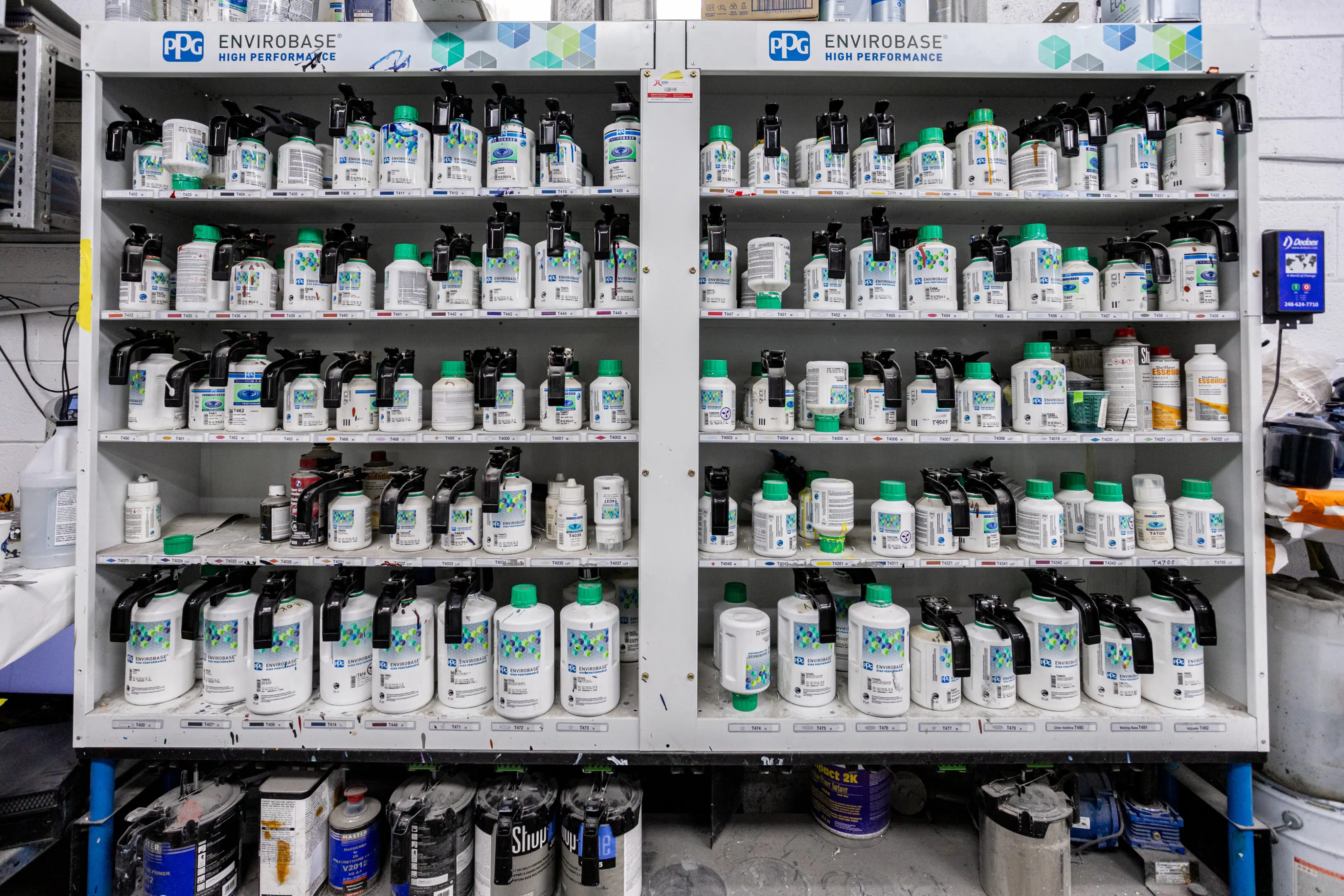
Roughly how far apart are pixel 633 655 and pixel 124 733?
4.81 feet

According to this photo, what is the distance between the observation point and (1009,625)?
1.60 meters

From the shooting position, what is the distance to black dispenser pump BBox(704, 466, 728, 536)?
1.69 m

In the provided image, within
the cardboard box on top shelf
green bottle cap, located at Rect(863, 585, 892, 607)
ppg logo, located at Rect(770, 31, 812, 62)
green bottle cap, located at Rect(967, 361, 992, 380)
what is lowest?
green bottle cap, located at Rect(863, 585, 892, 607)

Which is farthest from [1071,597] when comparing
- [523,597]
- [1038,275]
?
[523,597]

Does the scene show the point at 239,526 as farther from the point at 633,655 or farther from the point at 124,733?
the point at 633,655

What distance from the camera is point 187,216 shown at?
1960mm

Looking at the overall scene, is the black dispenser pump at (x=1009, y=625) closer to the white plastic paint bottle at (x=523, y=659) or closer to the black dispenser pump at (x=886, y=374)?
the black dispenser pump at (x=886, y=374)

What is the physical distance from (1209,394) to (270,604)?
2.77m

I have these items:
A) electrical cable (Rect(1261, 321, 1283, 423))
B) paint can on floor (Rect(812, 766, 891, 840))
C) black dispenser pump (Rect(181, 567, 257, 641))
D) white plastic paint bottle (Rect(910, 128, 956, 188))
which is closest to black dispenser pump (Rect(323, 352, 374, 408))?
black dispenser pump (Rect(181, 567, 257, 641))

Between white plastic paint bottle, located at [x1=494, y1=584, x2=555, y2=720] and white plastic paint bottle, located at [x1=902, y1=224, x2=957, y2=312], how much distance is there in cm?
142

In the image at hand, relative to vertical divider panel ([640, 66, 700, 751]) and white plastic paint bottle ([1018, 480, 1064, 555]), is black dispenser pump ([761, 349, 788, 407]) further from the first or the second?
white plastic paint bottle ([1018, 480, 1064, 555])

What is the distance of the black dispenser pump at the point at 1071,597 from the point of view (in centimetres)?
160

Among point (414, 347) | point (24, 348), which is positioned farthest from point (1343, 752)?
point (24, 348)

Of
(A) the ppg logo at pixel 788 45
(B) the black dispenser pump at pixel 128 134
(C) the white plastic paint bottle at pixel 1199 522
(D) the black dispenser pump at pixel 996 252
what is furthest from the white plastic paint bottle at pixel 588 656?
(B) the black dispenser pump at pixel 128 134
